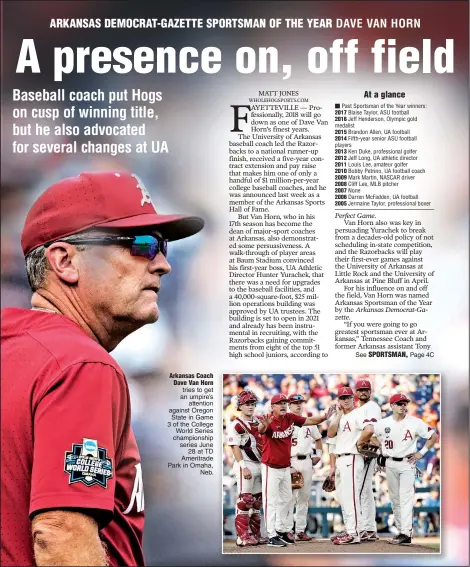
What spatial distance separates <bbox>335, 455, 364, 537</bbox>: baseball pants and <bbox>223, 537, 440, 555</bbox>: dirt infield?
12 centimetres

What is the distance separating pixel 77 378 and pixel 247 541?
5.56 feet

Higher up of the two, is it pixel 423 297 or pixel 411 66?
pixel 411 66

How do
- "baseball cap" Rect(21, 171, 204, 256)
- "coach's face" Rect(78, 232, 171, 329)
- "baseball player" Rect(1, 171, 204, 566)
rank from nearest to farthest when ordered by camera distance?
"baseball player" Rect(1, 171, 204, 566), "baseball cap" Rect(21, 171, 204, 256), "coach's face" Rect(78, 232, 171, 329)

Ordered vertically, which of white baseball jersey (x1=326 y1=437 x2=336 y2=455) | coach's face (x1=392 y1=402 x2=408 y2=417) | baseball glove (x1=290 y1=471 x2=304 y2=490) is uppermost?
coach's face (x1=392 y1=402 x2=408 y2=417)

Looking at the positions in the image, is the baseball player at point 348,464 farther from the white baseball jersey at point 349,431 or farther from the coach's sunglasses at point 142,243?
the coach's sunglasses at point 142,243

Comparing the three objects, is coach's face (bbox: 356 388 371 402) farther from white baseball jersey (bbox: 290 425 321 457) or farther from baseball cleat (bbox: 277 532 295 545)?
baseball cleat (bbox: 277 532 295 545)

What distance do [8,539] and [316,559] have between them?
173 centimetres

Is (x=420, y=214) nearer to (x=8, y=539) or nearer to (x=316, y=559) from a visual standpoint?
(x=316, y=559)

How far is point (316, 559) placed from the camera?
3.99 meters

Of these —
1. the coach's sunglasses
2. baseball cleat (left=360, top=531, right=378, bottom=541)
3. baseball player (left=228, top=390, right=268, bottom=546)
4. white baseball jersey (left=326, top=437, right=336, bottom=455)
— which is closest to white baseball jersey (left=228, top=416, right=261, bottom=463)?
baseball player (left=228, top=390, right=268, bottom=546)

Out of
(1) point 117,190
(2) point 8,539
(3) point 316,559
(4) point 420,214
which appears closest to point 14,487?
(2) point 8,539

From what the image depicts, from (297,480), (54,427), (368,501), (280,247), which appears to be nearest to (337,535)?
(368,501)

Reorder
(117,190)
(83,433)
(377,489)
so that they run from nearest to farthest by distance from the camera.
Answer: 1. (83,433)
2. (117,190)
3. (377,489)

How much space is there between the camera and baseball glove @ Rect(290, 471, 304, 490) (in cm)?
398
